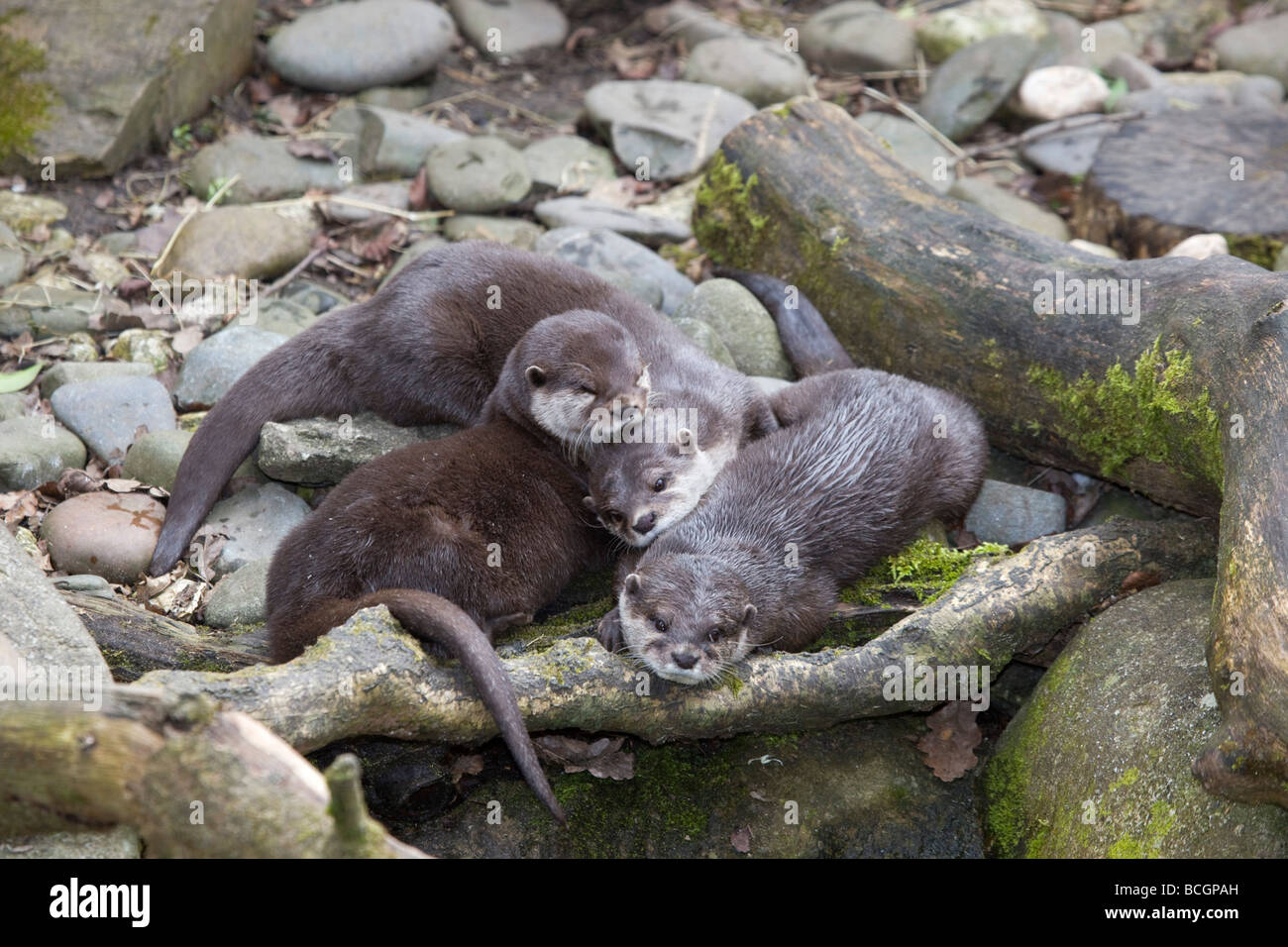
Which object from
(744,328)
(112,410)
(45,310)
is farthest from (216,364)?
(744,328)

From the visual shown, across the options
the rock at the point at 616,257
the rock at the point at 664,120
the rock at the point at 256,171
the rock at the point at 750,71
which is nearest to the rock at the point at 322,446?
the rock at the point at 616,257

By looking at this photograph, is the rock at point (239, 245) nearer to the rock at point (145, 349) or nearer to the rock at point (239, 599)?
the rock at point (145, 349)

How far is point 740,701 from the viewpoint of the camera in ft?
9.70

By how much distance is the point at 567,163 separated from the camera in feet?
20.2

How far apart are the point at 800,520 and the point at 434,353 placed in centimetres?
140

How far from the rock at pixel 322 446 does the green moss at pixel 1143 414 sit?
7.01 feet

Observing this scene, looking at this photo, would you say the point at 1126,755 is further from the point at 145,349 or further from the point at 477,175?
the point at 477,175

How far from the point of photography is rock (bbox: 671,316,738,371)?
4.41 m

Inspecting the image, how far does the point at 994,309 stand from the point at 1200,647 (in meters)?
1.43

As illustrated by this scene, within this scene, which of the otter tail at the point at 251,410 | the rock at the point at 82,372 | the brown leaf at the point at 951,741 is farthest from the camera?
the rock at the point at 82,372

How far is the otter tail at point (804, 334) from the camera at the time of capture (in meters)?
4.33

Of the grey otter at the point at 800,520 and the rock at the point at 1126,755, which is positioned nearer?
the rock at the point at 1126,755

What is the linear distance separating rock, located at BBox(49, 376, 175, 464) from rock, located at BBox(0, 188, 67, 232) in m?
1.56
